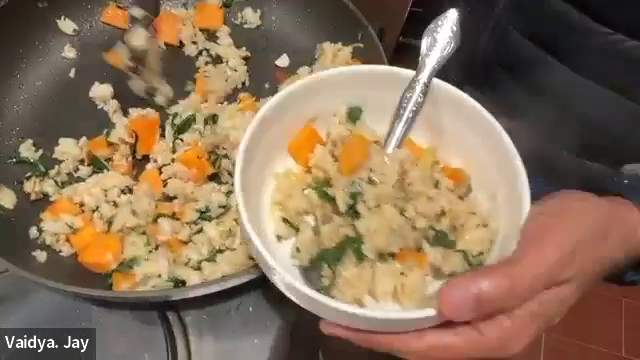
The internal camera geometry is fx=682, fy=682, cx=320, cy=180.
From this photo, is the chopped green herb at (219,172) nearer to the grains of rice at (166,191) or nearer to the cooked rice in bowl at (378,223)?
the grains of rice at (166,191)

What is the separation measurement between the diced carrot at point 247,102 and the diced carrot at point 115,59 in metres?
0.16

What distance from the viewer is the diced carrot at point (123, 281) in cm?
69

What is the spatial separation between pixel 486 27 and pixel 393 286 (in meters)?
0.34

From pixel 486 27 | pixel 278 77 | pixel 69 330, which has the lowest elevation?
pixel 69 330

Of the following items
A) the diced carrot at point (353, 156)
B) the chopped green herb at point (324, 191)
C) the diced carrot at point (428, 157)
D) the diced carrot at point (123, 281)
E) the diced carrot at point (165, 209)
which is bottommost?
the diced carrot at point (123, 281)

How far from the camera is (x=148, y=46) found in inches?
34.5

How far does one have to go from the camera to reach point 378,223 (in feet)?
1.82

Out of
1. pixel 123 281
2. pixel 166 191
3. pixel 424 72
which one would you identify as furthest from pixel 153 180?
pixel 424 72

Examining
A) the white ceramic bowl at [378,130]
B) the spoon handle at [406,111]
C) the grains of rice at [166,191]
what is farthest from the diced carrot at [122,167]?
the spoon handle at [406,111]

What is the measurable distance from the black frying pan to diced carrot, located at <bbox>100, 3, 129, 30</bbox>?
1 cm

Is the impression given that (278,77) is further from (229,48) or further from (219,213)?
(219,213)

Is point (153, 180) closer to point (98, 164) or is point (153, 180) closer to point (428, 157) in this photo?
point (98, 164)

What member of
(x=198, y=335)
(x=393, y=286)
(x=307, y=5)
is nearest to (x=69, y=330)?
(x=198, y=335)

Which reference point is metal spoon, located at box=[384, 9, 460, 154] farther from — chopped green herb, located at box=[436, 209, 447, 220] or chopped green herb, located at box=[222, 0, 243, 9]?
chopped green herb, located at box=[222, 0, 243, 9]
